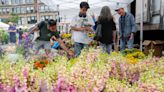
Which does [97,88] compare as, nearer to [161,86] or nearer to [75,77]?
[75,77]

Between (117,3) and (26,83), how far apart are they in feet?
34.9

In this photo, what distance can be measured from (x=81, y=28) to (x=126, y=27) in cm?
186

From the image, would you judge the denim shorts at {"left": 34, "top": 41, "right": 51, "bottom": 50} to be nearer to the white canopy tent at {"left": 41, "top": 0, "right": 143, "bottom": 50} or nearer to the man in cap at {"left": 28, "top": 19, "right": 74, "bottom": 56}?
the man in cap at {"left": 28, "top": 19, "right": 74, "bottom": 56}

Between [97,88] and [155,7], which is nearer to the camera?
[97,88]

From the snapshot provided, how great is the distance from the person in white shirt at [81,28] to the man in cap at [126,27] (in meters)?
1.46

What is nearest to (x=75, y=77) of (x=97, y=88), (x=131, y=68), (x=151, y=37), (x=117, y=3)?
(x=97, y=88)

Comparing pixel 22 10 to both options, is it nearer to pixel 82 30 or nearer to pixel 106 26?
pixel 106 26

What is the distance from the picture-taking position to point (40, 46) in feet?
31.8

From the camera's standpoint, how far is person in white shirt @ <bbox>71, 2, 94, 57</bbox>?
8.95 metres

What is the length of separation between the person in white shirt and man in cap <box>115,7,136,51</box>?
1.46 metres

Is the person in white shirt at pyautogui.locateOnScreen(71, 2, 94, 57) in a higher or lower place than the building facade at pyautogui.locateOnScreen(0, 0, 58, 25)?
higher

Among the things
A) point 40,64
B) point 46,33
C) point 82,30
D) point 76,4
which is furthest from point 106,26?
point 76,4

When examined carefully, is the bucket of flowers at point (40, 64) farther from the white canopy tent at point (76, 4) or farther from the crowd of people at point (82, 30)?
the white canopy tent at point (76, 4)

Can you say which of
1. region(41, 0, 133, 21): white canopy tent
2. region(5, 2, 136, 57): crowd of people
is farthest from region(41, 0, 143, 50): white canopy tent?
region(5, 2, 136, 57): crowd of people
